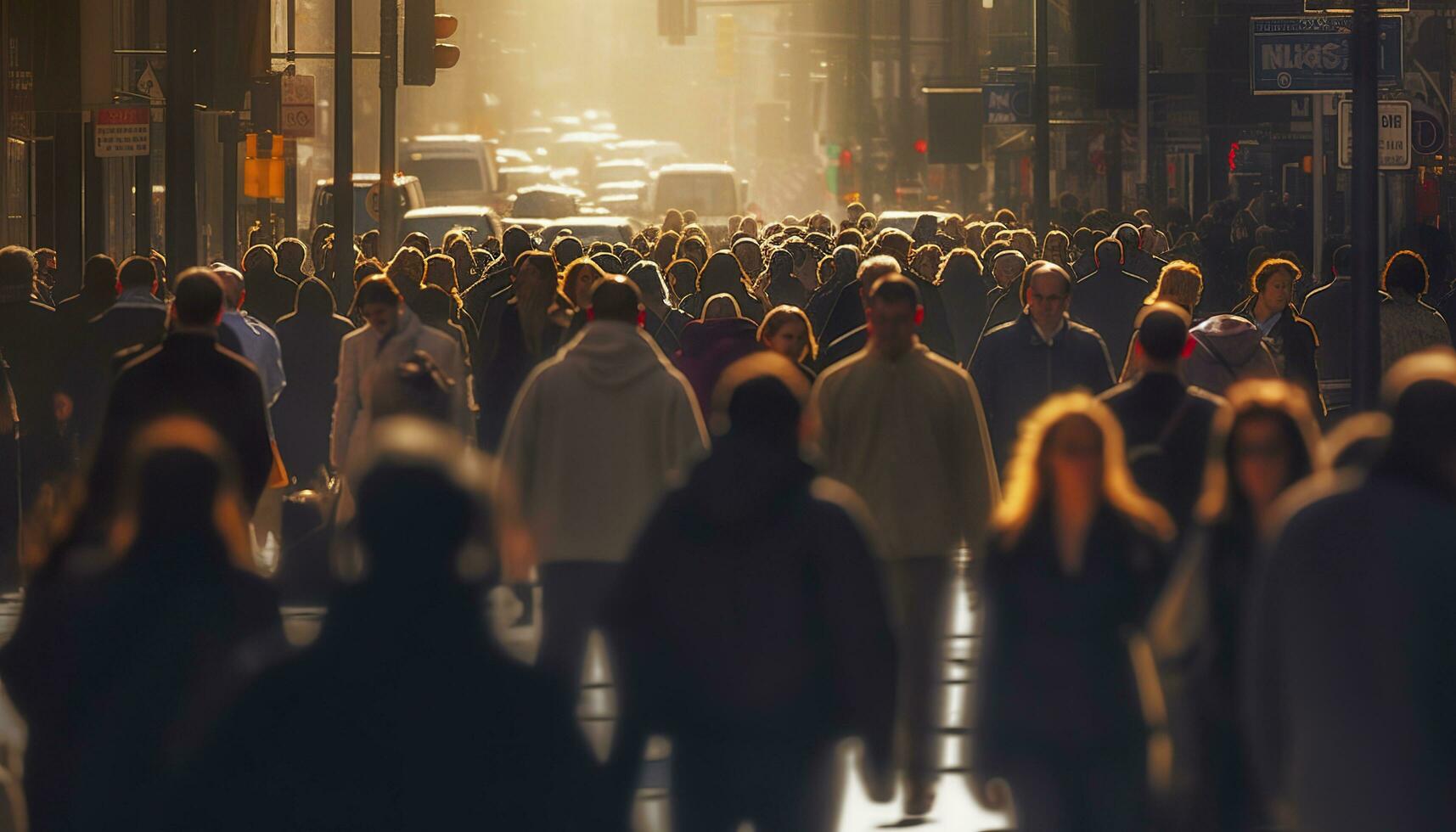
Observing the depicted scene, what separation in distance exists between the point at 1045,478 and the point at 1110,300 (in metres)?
11.4

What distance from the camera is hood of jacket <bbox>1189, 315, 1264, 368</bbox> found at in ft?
42.3

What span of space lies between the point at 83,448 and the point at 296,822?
10957mm

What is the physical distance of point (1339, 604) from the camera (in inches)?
228

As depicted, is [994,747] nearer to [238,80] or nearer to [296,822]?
[296,822]

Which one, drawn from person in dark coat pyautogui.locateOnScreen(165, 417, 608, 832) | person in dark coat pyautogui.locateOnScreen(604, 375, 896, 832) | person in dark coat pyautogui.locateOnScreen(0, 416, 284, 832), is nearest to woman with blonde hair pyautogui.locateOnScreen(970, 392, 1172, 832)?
person in dark coat pyautogui.locateOnScreen(604, 375, 896, 832)

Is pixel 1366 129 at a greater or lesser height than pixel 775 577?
greater

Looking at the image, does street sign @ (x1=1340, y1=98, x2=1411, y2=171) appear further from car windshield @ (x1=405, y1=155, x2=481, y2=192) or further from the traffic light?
car windshield @ (x1=405, y1=155, x2=481, y2=192)

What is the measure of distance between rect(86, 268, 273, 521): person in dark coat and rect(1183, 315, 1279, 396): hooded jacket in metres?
4.09

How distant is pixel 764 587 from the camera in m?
6.76

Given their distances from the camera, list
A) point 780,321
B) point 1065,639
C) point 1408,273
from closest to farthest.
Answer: point 1065,639
point 780,321
point 1408,273

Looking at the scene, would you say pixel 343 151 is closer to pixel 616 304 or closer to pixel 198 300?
pixel 198 300

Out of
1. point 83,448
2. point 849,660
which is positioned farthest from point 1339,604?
point 83,448

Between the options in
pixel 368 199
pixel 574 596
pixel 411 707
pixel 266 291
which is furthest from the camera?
pixel 368 199

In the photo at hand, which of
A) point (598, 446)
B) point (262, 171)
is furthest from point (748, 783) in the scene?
point (262, 171)
